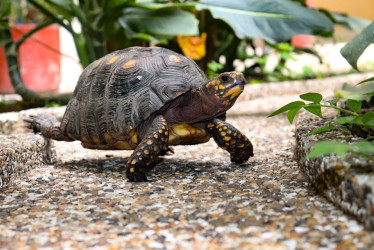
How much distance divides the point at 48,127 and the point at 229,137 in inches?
45.1

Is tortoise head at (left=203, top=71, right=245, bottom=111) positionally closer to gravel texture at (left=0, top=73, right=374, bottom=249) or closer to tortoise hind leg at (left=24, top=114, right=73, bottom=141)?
gravel texture at (left=0, top=73, right=374, bottom=249)

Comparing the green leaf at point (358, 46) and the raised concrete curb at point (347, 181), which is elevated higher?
the green leaf at point (358, 46)

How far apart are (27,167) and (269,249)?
5.26 feet

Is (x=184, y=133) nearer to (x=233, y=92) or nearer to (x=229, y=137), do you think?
(x=229, y=137)

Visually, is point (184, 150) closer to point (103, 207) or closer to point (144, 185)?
point (144, 185)

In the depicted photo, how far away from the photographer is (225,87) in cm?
231

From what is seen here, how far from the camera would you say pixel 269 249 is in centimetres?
135

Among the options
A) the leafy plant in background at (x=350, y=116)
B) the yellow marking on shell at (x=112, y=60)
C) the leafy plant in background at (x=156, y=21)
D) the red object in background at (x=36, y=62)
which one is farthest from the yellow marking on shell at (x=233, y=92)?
the red object in background at (x=36, y=62)

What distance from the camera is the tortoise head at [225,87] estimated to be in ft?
7.53

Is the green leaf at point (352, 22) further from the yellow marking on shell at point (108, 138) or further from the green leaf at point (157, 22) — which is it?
the yellow marking on shell at point (108, 138)

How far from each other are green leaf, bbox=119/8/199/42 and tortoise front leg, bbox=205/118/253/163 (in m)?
2.20

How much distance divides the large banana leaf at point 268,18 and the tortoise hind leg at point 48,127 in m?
2.19

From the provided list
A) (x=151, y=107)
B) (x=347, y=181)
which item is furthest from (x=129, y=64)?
(x=347, y=181)

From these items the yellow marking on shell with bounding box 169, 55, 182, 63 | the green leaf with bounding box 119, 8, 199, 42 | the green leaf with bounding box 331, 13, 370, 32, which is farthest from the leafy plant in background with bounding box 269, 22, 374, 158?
the green leaf with bounding box 331, 13, 370, 32
